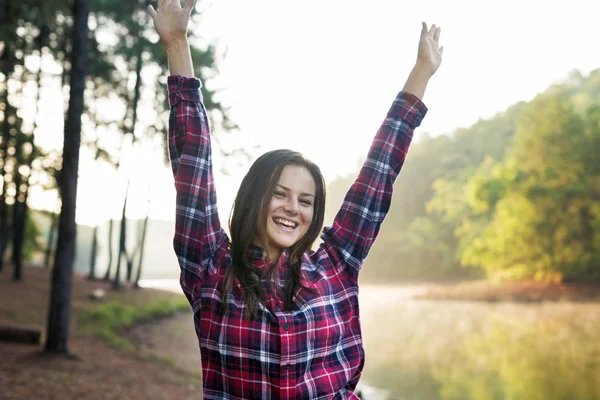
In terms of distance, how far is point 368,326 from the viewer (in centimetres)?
1599

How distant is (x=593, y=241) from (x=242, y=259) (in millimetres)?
18114

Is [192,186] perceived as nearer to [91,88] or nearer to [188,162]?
[188,162]

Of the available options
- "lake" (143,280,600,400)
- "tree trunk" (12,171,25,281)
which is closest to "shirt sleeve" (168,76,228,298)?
"lake" (143,280,600,400)

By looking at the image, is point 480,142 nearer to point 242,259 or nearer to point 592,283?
point 592,283

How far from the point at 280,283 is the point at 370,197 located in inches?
13.8

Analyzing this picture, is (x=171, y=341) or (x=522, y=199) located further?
(x=522, y=199)

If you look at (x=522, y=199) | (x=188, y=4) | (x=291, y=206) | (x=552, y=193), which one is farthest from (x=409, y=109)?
(x=522, y=199)

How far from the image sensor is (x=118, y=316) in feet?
34.3

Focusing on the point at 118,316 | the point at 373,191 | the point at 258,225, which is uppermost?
the point at 373,191

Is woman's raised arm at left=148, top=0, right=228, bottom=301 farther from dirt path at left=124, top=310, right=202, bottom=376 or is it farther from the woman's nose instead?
dirt path at left=124, top=310, right=202, bottom=376

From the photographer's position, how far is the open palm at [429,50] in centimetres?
163

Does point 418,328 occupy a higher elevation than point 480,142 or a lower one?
lower

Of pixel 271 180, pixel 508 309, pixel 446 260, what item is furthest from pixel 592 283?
pixel 271 180

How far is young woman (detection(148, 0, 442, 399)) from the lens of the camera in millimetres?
1280
